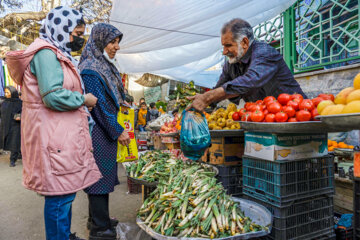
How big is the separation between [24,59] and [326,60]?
4.76 meters

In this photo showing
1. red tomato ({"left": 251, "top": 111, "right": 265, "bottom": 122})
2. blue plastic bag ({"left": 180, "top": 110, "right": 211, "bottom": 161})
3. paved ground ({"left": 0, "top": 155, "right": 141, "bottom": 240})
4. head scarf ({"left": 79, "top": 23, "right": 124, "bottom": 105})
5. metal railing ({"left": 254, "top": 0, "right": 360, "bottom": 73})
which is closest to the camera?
red tomato ({"left": 251, "top": 111, "right": 265, "bottom": 122})

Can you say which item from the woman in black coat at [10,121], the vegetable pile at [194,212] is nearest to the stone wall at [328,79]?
the vegetable pile at [194,212]

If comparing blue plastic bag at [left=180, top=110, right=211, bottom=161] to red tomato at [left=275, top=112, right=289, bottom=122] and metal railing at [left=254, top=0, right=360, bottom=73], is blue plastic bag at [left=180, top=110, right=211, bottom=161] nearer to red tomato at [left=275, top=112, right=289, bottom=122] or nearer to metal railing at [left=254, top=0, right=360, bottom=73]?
red tomato at [left=275, top=112, right=289, bottom=122]

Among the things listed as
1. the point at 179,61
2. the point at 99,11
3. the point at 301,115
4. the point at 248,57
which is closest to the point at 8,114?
the point at 179,61

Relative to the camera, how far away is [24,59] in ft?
5.37

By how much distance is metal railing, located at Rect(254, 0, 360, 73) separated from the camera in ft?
12.8

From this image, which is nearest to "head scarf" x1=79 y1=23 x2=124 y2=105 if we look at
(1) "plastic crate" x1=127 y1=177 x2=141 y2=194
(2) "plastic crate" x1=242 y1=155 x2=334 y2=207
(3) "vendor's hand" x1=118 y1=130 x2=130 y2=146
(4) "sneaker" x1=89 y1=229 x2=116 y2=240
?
(3) "vendor's hand" x1=118 y1=130 x2=130 y2=146

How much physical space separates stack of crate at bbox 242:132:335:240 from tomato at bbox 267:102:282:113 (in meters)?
0.34

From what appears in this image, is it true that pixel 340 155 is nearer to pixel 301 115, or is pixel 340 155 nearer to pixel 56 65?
pixel 301 115

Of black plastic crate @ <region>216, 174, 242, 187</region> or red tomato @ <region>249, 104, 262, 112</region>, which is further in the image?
black plastic crate @ <region>216, 174, 242, 187</region>

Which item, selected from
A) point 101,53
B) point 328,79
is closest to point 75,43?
point 101,53

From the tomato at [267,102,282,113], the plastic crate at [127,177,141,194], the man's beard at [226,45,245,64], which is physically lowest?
the plastic crate at [127,177,141,194]

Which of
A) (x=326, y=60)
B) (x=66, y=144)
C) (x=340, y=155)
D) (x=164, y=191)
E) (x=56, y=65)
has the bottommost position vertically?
(x=164, y=191)

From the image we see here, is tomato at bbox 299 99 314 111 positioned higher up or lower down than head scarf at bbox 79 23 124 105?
lower down
